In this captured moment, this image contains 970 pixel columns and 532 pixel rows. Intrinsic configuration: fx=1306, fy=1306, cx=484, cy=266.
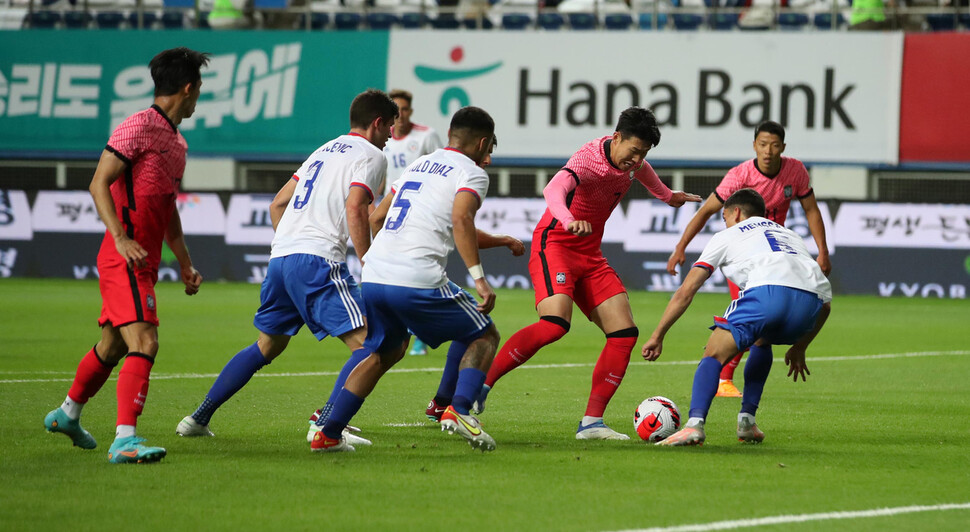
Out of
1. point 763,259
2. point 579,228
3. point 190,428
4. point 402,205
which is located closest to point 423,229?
point 402,205

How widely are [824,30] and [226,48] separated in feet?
40.0

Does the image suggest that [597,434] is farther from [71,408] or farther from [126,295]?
[71,408]

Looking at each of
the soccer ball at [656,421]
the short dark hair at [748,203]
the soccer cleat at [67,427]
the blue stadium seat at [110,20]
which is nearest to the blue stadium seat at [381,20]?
the blue stadium seat at [110,20]

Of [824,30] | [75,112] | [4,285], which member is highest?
[824,30]

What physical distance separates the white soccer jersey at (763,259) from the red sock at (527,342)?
0.97 meters

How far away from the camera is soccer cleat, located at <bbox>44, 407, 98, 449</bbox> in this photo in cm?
695

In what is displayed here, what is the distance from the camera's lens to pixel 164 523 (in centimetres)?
526

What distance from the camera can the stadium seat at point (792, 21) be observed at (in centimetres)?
2552

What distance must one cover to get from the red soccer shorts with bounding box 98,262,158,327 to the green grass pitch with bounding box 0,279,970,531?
76 cm

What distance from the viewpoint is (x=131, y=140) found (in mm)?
6695

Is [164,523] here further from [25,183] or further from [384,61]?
[25,183]

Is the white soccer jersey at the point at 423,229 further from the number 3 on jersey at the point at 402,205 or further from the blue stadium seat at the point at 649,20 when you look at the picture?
the blue stadium seat at the point at 649,20

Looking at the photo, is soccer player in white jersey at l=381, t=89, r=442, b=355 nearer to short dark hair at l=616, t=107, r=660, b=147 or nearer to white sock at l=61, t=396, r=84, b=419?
short dark hair at l=616, t=107, r=660, b=147

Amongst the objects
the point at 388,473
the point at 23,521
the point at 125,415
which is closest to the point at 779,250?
the point at 388,473
